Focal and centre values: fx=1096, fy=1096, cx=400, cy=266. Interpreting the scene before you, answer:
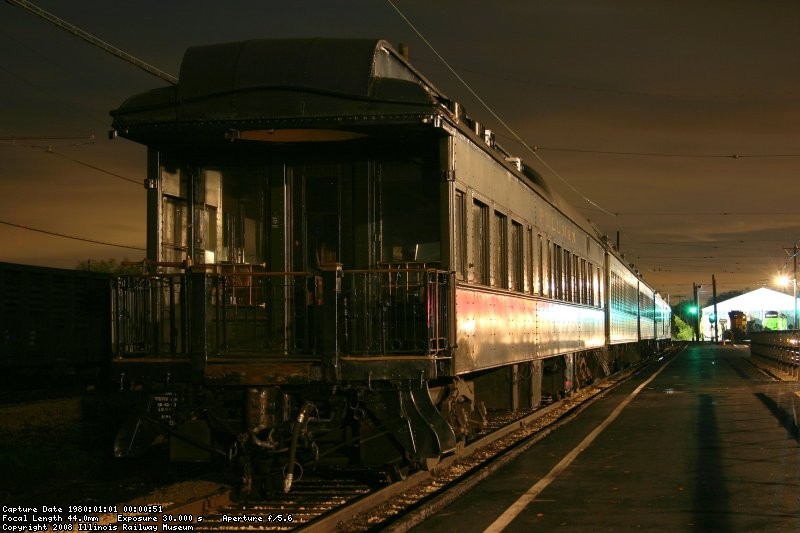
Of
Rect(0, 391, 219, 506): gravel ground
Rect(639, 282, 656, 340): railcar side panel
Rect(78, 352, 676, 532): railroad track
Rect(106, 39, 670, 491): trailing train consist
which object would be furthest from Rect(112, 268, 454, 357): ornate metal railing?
Rect(639, 282, 656, 340): railcar side panel

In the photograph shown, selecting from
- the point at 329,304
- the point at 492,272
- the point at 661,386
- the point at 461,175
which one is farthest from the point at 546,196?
the point at 661,386

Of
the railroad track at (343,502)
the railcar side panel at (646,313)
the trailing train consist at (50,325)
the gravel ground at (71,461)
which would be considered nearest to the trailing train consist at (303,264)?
the railroad track at (343,502)

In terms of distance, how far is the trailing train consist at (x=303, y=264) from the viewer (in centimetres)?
940

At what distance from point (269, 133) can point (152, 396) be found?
2.60 meters

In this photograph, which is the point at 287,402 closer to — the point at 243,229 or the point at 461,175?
the point at 243,229

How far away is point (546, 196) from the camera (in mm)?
17391

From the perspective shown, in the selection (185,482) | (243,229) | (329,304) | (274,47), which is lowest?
(185,482)

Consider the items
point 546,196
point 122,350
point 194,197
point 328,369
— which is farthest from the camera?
point 546,196

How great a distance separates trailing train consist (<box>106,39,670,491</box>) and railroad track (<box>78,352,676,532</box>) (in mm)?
271

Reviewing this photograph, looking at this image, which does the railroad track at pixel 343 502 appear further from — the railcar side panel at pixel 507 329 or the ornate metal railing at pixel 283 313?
the ornate metal railing at pixel 283 313

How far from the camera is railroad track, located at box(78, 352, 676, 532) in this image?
27.0 ft

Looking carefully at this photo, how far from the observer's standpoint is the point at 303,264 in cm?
1070

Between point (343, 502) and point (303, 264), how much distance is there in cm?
248

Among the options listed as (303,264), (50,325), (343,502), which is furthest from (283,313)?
(50,325)
